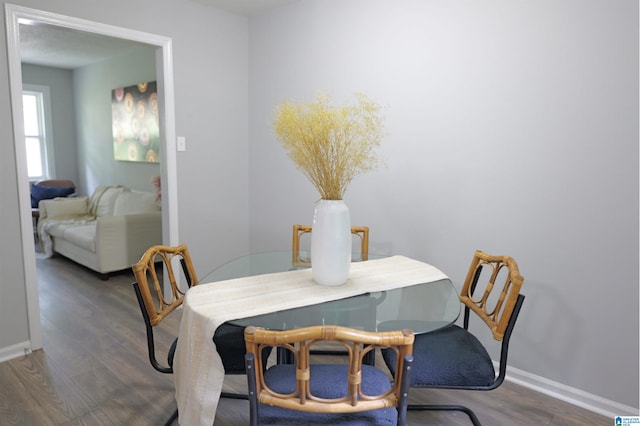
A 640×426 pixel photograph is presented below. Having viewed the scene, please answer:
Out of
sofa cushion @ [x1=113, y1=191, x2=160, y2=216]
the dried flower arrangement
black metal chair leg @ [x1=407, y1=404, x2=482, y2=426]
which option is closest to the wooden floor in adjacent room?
black metal chair leg @ [x1=407, y1=404, x2=482, y2=426]

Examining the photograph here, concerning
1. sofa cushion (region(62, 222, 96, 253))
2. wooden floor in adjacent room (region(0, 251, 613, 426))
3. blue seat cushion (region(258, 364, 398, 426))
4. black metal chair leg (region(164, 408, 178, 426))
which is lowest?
wooden floor in adjacent room (region(0, 251, 613, 426))

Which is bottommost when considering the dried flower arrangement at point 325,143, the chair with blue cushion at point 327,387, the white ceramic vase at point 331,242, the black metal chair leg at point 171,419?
the black metal chair leg at point 171,419

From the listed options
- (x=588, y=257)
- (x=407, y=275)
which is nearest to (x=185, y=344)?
(x=407, y=275)

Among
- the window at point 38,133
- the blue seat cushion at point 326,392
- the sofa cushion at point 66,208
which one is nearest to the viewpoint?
the blue seat cushion at point 326,392

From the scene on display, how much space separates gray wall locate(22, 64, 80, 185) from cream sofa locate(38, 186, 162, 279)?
1.66 m

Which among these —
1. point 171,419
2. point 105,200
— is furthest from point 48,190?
point 171,419

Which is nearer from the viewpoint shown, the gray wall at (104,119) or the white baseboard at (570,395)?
the white baseboard at (570,395)

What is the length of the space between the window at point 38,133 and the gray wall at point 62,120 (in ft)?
0.31

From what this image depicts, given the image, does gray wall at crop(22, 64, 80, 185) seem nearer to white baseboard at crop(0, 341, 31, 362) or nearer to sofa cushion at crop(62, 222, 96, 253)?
sofa cushion at crop(62, 222, 96, 253)

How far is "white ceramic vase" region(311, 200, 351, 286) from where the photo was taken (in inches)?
65.1

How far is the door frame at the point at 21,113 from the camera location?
2430 mm

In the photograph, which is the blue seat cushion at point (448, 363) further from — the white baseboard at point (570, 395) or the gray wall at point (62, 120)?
the gray wall at point (62, 120)

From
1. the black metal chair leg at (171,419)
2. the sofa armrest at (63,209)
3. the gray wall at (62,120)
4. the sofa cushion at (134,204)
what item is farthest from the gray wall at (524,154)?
A: the gray wall at (62,120)

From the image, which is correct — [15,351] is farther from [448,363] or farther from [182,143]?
[448,363]
